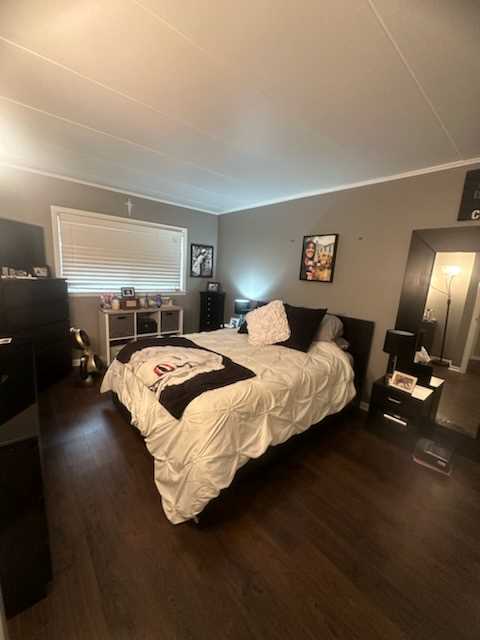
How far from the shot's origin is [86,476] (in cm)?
177

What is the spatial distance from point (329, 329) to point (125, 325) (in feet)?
9.13

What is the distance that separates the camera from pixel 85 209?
3.41 metres

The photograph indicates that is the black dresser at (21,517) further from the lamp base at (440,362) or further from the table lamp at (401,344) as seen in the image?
the lamp base at (440,362)

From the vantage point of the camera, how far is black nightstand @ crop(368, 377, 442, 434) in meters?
2.27

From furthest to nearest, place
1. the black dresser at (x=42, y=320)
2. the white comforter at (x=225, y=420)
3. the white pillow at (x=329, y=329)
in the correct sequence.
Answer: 1. the white pillow at (x=329, y=329)
2. the black dresser at (x=42, y=320)
3. the white comforter at (x=225, y=420)

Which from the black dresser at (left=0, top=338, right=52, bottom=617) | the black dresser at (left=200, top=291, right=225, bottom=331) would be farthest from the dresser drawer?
the black dresser at (left=200, top=291, right=225, bottom=331)

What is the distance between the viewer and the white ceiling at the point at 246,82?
108 centimetres

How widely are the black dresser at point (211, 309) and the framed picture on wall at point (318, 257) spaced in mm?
1667

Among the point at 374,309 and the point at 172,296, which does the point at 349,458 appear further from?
the point at 172,296

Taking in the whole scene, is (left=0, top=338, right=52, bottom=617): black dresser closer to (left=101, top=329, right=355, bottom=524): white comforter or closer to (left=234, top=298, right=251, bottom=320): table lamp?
(left=101, top=329, right=355, bottom=524): white comforter

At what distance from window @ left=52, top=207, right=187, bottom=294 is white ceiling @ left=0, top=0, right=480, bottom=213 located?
0.98m

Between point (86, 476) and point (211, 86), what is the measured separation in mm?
2648

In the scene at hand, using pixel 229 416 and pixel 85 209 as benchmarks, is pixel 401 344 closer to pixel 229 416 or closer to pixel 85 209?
pixel 229 416

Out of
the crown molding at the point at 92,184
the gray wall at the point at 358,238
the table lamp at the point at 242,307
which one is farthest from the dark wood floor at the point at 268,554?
the crown molding at the point at 92,184
